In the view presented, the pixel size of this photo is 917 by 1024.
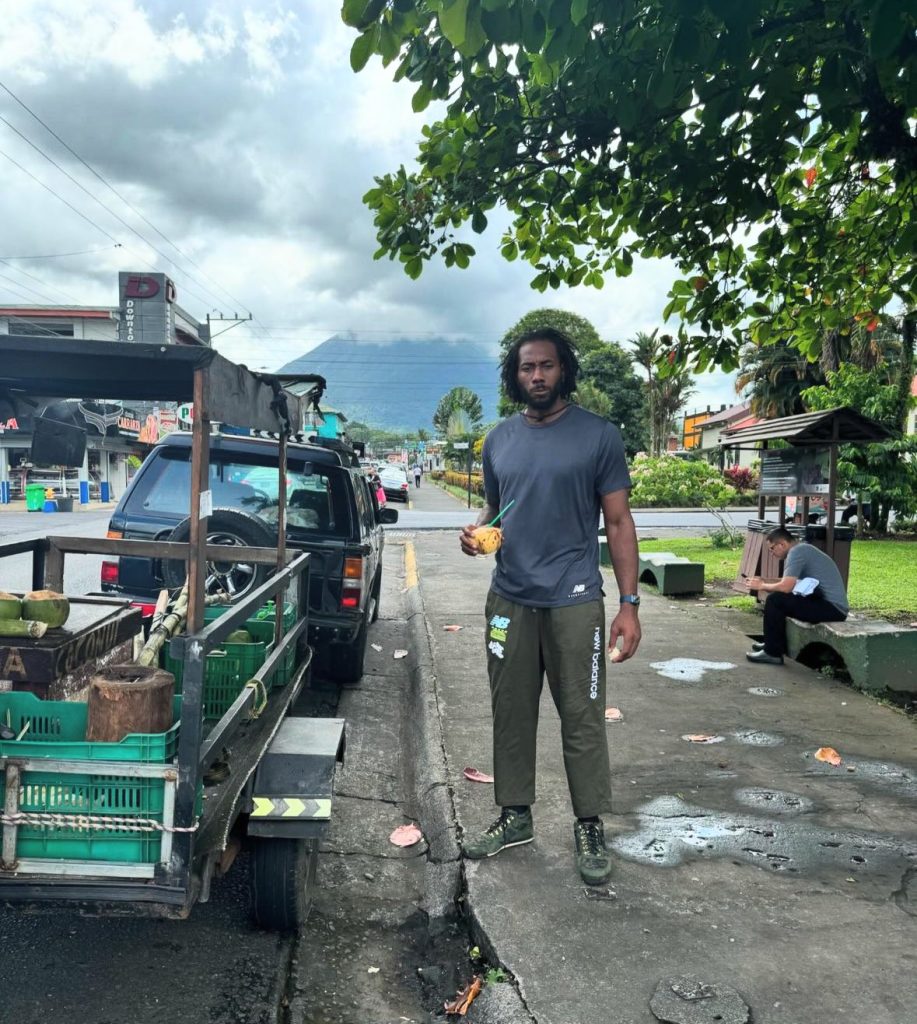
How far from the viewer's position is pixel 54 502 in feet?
104

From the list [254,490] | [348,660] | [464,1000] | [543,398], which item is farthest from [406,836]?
[254,490]

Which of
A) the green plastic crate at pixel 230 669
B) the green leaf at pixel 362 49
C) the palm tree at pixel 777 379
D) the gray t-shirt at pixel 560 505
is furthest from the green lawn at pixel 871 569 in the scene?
the palm tree at pixel 777 379

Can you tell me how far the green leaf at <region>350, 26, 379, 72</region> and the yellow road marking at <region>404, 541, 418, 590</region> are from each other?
359 inches

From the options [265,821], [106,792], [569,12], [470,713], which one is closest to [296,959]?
[265,821]

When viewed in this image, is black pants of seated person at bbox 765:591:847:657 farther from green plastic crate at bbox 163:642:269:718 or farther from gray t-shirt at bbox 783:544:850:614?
green plastic crate at bbox 163:642:269:718

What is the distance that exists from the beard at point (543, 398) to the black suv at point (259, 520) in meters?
2.72

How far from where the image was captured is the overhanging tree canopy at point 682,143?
3.28m

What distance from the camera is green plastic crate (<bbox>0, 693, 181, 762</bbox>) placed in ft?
8.31

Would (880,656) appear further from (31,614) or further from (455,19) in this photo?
(31,614)

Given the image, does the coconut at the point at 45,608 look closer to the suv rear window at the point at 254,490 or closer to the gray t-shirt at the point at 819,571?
the suv rear window at the point at 254,490

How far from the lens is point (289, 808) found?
3082 mm

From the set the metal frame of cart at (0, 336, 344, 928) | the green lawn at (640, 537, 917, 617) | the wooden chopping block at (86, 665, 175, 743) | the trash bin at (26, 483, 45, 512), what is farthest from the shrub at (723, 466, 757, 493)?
the wooden chopping block at (86, 665, 175, 743)

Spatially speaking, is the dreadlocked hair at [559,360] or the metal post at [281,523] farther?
the metal post at [281,523]

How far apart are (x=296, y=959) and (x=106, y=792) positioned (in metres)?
1.09
